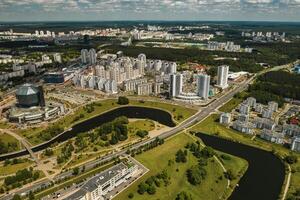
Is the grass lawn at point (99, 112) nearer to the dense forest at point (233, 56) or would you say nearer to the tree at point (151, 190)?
the tree at point (151, 190)

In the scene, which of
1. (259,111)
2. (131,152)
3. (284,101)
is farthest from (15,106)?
(284,101)

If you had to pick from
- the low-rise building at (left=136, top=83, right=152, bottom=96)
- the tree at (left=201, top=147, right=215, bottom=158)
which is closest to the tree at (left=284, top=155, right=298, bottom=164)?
the tree at (left=201, top=147, right=215, bottom=158)

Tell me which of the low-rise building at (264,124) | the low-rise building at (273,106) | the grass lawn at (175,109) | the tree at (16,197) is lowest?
the tree at (16,197)

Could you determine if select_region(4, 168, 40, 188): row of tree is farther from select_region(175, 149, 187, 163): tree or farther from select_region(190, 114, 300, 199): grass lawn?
select_region(190, 114, 300, 199): grass lawn

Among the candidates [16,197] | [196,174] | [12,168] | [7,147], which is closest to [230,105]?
[196,174]

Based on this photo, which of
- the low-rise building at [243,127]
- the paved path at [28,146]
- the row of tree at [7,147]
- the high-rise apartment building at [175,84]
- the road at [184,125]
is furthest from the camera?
the high-rise apartment building at [175,84]

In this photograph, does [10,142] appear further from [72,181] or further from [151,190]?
[151,190]

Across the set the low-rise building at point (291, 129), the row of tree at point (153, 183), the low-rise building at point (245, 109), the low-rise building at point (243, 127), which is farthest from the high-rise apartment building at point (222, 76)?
the row of tree at point (153, 183)
